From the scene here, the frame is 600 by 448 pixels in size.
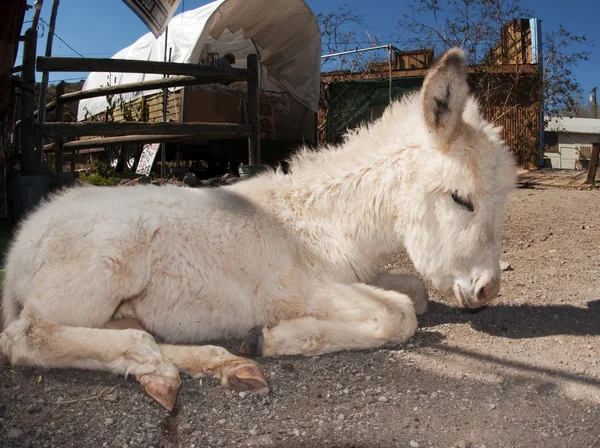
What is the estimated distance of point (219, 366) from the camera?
9.30 ft

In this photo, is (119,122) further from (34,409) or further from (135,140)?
(34,409)

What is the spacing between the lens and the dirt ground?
227 centimetres

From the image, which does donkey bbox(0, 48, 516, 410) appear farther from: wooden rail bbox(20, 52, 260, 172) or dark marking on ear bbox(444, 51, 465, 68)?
wooden rail bbox(20, 52, 260, 172)

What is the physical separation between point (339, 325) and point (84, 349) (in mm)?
1519

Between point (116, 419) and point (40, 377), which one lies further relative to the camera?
point (40, 377)

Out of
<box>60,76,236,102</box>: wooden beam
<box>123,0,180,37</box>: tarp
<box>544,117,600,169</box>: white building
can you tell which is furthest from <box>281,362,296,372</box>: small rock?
<box>544,117,600,169</box>: white building

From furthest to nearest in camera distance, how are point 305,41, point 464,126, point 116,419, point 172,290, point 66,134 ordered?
point 305,41 → point 66,134 → point 464,126 → point 172,290 → point 116,419

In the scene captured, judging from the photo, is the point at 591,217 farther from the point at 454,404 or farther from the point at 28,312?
the point at 28,312

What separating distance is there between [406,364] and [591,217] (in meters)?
5.63

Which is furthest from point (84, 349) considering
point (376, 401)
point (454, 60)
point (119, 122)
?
point (119, 122)

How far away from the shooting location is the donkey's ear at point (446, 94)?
327 centimetres

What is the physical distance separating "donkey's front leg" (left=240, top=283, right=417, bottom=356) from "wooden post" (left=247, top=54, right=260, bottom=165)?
348cm

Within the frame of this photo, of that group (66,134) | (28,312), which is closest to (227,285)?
(28,312)

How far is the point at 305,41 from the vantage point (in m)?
12.5
